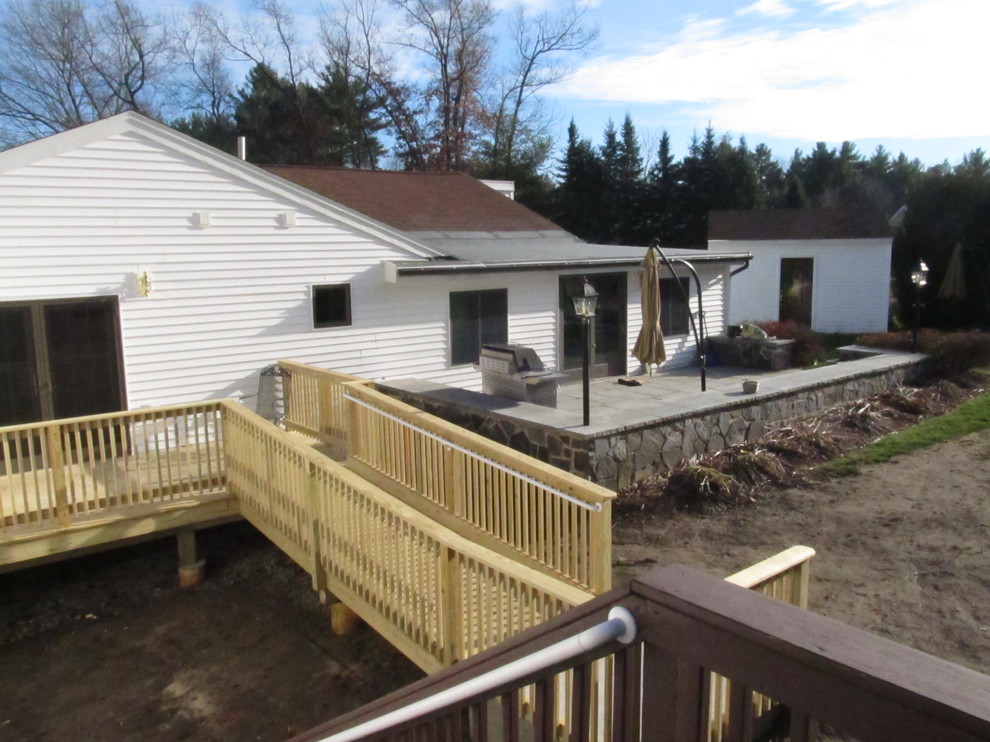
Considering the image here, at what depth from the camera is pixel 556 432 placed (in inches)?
311

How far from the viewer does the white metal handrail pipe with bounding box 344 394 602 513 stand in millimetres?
4805

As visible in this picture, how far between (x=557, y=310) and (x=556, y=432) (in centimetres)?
506

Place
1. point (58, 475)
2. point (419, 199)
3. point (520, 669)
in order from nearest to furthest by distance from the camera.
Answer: point (520, 669) < point (58, 475) < point (419, 199)

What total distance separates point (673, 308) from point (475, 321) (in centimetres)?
450

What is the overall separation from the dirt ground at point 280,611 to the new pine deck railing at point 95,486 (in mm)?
694

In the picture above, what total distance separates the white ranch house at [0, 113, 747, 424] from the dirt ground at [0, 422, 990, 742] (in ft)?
7.44

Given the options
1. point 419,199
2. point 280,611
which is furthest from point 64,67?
point 280,611

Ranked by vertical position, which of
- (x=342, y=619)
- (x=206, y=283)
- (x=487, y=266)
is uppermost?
(x=487, y=266)

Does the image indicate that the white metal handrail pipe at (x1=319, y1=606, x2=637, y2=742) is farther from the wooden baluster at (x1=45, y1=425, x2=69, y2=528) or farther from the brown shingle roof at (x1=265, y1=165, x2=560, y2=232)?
the brown shingle roof at (x1=265, y1=165, x2=560, y2=232)

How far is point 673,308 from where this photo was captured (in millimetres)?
14469

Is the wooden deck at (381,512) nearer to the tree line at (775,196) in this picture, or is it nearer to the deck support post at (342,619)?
the deck support post at (342,619)

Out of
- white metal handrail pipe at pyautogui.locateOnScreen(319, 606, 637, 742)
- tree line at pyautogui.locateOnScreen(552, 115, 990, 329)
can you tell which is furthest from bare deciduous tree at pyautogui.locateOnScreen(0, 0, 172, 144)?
white metal handrail pipe at pyautogui.locateOnScreen(319, 606, 637, 742)

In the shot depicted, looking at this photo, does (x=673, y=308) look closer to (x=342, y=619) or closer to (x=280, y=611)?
(x=280, y=611)

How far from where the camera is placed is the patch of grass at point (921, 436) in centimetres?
884
